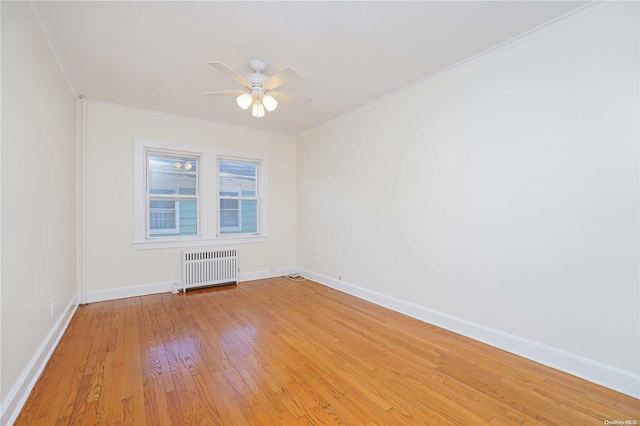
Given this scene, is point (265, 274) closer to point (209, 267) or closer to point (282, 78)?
point (209, 267)

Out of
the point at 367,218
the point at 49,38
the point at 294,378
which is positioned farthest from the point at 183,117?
the point at 294,378

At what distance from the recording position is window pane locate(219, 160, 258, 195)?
4.98m

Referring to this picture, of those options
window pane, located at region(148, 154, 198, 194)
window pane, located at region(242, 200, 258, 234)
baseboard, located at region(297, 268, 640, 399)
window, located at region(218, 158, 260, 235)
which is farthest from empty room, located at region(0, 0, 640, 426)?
window pane, located at region(242, 200, 258, 234)

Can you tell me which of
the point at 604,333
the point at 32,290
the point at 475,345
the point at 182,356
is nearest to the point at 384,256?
the point at 475,345

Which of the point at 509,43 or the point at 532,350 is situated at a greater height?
the point at 509,43

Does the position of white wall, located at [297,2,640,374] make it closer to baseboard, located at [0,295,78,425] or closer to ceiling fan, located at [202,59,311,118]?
ceiling fan, located at [202,59,311,118]

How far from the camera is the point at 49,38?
2.39 m

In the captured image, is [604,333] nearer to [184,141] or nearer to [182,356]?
[182,356]

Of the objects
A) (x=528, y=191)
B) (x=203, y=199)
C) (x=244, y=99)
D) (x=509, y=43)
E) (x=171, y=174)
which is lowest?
(x=528, y=191)

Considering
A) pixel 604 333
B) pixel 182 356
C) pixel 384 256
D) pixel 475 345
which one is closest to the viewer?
pixel 604 333

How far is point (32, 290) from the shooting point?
2.11m

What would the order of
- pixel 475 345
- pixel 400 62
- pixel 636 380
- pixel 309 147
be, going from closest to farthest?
pixel 636 380
pixel 475 345
pixel 400 62
pixel 309 147

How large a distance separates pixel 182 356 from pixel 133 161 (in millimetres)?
3012

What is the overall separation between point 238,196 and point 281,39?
10.3 ft
